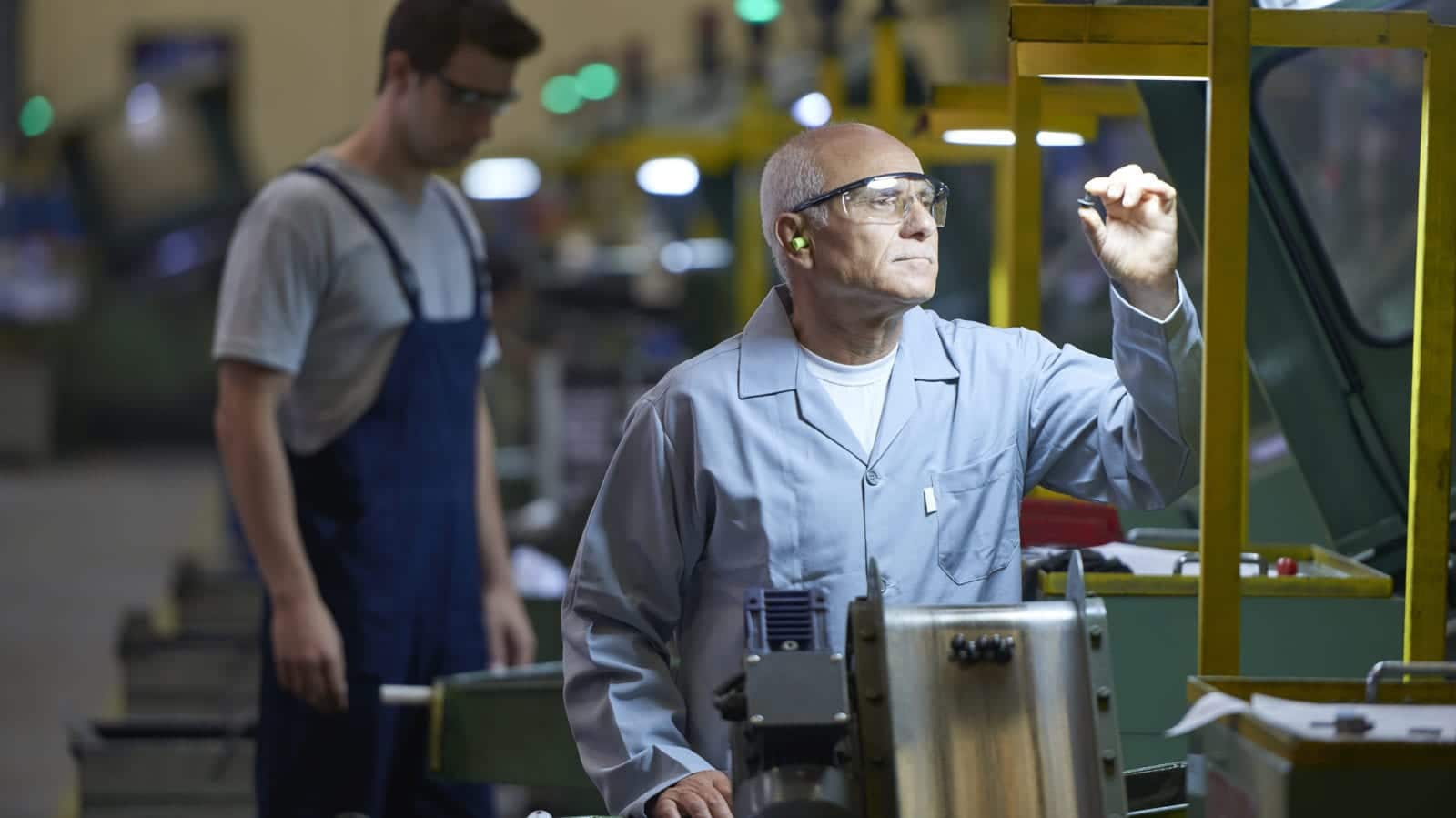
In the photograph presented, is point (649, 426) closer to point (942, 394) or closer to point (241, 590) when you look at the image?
point (942, 394)

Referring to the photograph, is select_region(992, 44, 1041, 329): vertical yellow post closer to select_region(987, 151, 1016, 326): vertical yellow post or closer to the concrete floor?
select_region(987, 151, 1016, 326): vertical yellow post

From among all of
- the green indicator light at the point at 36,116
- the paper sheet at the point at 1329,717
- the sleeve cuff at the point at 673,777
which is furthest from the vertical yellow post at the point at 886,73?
the green indicator light at the point at 36,116

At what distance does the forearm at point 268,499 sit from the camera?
305cm

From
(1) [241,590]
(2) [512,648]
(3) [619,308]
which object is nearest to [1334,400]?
(2) [512,648]

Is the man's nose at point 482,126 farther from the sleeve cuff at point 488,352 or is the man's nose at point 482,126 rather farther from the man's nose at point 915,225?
the man's nose at point 915,225

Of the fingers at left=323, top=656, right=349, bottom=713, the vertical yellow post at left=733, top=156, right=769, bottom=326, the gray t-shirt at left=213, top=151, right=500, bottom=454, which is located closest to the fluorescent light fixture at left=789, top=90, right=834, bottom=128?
the vertical yellow post at left=733, top=156, right=769, bottom=326

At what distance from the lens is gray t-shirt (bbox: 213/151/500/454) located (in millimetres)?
3055

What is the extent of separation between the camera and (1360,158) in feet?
17.1

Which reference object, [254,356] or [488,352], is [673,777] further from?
[488,352]

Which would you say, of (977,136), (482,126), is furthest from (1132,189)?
(482,126)

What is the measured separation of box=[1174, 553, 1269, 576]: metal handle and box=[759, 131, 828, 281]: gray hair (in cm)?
76

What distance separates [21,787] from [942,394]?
497 centimetres

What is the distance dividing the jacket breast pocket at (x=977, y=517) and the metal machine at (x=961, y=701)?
30cm

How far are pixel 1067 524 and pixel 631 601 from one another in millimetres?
900
